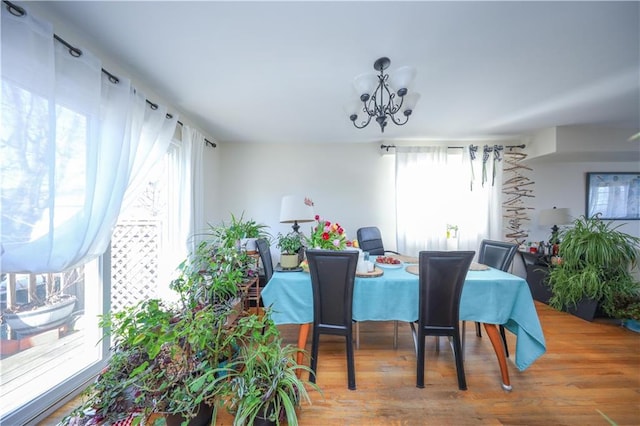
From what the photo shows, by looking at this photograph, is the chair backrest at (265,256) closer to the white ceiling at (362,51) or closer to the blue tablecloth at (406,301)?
the blue tablecloth at (406,301)

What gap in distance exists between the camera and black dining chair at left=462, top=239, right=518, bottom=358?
1.85 meters

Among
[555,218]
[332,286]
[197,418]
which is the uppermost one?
[555,218]

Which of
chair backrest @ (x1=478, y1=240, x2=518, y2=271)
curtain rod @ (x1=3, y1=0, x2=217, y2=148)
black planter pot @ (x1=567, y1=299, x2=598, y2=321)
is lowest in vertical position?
black planter pot @ (x1=567, y1=299, x2=598, y2=321)

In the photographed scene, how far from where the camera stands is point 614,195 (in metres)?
3.32

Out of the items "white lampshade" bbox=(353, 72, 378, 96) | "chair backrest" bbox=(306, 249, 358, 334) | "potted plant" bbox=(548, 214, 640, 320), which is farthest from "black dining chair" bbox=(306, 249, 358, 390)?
"potted plant" bbox=(548, 214, 640, 320)

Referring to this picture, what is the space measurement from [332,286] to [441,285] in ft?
2.39

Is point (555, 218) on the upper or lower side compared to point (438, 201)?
lower

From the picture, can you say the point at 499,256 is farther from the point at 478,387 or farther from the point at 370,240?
the point at 370,240

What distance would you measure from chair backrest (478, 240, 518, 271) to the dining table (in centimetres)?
37

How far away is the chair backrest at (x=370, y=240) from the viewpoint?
121 inches

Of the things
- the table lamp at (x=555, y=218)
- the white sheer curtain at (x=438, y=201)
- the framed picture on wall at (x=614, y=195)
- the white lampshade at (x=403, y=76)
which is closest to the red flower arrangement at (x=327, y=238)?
the white lampshade at (x=403, y=76)

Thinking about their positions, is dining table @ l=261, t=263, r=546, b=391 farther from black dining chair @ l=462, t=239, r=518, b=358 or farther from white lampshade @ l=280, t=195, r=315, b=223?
white lampshade @ l=280, t=195, r=315, b=223

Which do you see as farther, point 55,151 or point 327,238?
point 327,238

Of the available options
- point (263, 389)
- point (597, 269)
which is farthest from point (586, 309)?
point (263, 389)
